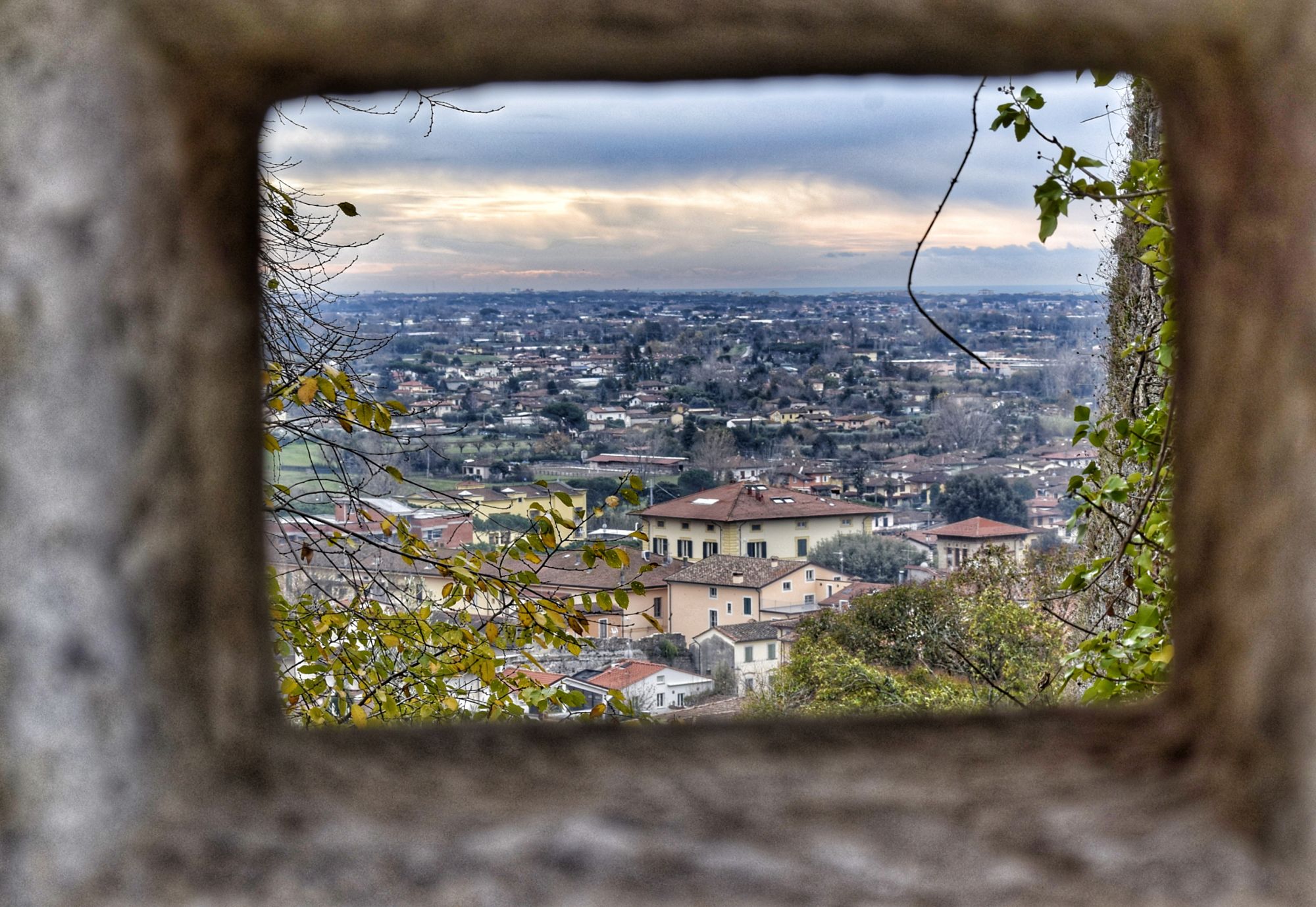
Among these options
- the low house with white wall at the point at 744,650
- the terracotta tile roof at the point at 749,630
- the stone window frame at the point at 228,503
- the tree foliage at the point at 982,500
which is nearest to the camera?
the stone window frame at the point at 228,503

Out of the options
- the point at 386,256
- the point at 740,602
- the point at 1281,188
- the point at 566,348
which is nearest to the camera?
the point at 1281,188

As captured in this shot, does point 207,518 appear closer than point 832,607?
Yes

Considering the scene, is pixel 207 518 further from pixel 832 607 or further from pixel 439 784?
pixel 832 607

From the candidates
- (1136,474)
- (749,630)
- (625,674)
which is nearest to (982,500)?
(749,630)

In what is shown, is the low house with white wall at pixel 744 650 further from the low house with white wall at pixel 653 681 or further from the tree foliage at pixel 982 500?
the tree foliage at pixel 982 500

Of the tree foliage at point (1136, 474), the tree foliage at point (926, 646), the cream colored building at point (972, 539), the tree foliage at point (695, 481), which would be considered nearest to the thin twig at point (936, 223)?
the tree foliage at point (1136, 474)

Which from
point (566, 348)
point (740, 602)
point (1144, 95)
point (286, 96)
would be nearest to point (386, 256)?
point (566, 348)

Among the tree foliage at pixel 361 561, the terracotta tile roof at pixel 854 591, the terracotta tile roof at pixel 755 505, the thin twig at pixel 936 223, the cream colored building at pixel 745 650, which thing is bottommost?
the cream colored building at pixel 745 650
